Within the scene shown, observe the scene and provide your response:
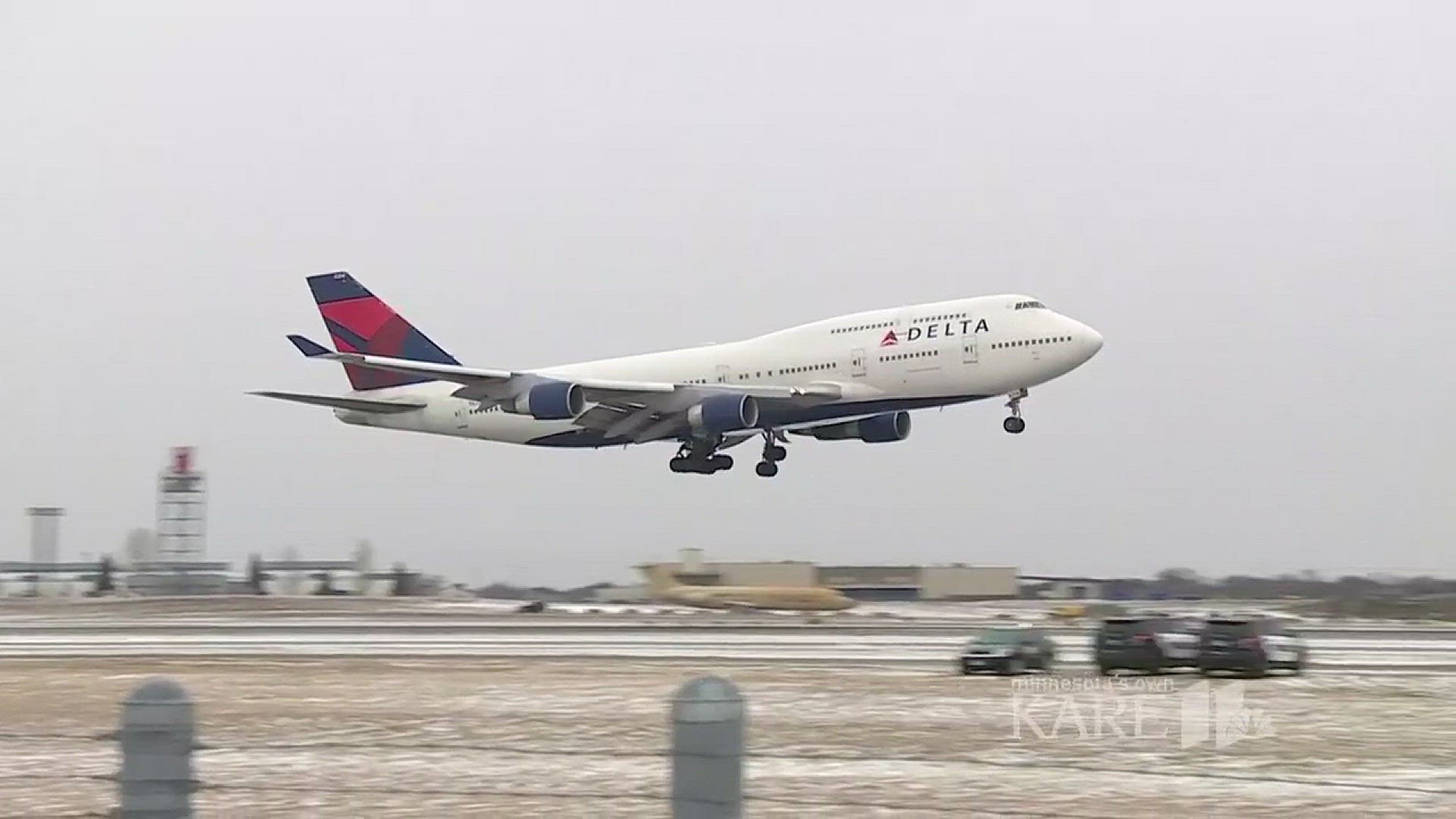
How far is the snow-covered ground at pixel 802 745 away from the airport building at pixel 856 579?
47531 mm

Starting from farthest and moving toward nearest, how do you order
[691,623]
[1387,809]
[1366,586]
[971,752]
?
1. [1366,586]
2. [691,623]
3. [971,752]
4. [1387,809]

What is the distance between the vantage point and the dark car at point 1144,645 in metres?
28.7

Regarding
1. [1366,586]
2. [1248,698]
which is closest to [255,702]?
[1248,698]

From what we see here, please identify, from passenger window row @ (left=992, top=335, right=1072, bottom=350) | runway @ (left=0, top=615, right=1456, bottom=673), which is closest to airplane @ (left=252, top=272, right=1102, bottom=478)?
passenger window row @ (left=992, top=335, right=1072, bottom=350)

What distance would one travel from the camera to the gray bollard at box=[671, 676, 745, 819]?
759cm

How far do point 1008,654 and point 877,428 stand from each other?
29.9 metres

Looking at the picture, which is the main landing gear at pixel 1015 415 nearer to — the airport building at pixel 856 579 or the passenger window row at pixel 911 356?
the passenger window row at pixel 911 356

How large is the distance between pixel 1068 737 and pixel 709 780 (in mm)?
11581

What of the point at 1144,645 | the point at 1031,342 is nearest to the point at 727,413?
the point at 1031,342

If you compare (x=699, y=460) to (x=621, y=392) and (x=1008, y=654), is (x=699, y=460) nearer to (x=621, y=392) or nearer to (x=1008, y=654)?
(x=621, y=392)

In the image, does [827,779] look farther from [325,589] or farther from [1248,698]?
[325,589]

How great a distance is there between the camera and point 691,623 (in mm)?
49094

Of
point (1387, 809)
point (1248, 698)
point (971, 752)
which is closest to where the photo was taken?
point (1387, 809)

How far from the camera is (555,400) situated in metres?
56.7
